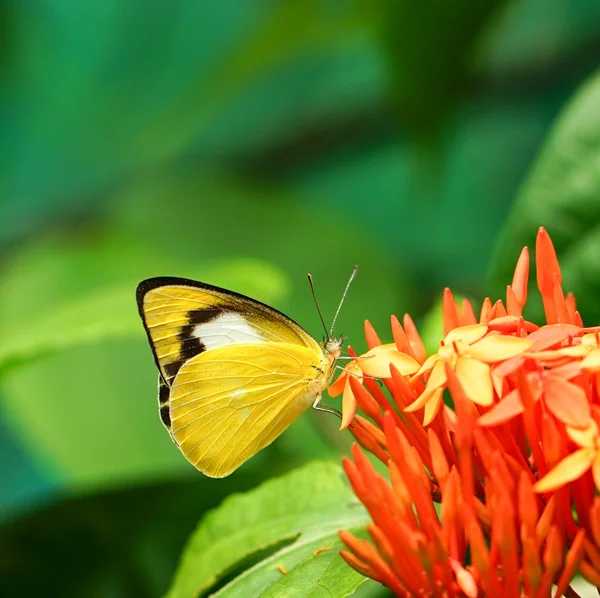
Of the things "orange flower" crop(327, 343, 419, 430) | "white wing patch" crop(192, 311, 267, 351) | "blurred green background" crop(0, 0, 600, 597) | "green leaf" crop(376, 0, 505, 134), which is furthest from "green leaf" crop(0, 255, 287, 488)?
"orange flower" crop(327, 343, 419, 430)

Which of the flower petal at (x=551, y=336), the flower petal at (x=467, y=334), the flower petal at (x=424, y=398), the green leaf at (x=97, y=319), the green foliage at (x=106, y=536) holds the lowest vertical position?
the green foliage at (x=106, y=536)

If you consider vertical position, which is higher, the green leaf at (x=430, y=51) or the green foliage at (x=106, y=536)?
the green leaf at (x=430, y=51)

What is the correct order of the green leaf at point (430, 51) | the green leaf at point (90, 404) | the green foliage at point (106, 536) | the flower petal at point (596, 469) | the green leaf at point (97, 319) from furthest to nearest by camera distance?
the green leaf at point (90, 404) < the green leaf at point (430, 51) < the green foliage at point (106, 536) < the green leaf at point (97, 319) < the flower petal at point (596, 469)

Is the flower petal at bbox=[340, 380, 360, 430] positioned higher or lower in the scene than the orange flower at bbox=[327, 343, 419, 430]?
lower

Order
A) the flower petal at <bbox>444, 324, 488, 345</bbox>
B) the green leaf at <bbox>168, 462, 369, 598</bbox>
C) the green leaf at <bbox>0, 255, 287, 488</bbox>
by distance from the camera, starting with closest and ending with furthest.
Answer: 1. the flower petal at <bbox>444, 324, 488, 345</bbox>
2. the green leaf at <bbox>168, 462, 369, 598</bbox>
3. the green leaf at <bbox>0, 255, 287, 488</bbox>

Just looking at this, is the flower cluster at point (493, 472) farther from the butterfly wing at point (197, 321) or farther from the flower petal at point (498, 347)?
the butterfly wing at point (197, 321)

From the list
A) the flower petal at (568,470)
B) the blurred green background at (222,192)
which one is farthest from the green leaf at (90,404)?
the flower petal at (568,470)

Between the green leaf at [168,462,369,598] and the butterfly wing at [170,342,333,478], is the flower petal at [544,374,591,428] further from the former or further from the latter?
the butterfly wing at [170,342,333,478]

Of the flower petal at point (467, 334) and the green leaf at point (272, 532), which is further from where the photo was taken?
the green leaf at point (272, 532)
